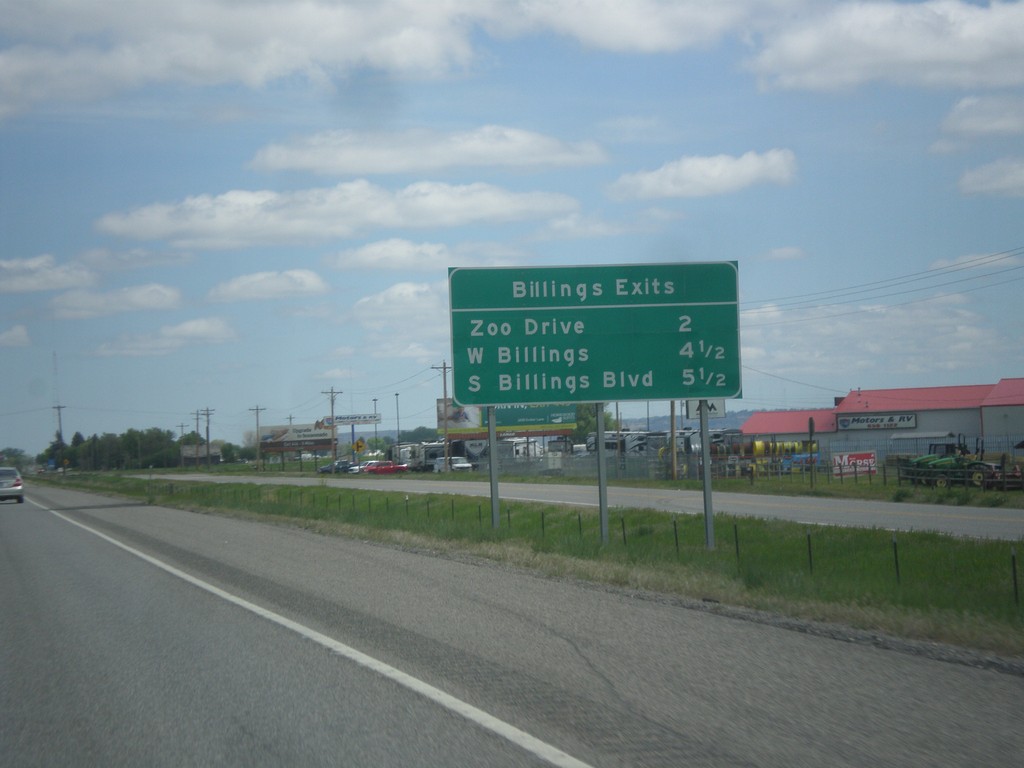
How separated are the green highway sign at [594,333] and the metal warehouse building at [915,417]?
2271 inches

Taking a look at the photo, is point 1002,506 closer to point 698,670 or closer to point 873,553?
point 873,553

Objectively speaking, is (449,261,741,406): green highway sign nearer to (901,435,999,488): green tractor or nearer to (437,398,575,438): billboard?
(901,435,999,488): green tractor

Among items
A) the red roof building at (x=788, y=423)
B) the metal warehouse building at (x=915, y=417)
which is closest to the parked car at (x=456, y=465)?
the metal warehouse building at (x=915, y=417)

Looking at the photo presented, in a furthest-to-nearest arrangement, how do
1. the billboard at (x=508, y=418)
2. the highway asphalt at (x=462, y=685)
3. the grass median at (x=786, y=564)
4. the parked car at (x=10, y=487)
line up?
the billboard at (x=508, y=418) < the parked car at (x=10, y=487) < the grass median at (x=786, y=564) < the highway asphalt at (x=462, y=685)

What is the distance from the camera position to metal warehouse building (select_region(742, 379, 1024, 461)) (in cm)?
7788

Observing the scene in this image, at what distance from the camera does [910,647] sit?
29.9ft

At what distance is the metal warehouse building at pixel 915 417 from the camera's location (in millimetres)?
77875

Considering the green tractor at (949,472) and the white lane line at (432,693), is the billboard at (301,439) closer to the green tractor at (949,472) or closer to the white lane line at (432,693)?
the green tractor at (949,472)

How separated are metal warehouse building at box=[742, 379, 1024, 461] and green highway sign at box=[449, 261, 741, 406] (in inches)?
2271

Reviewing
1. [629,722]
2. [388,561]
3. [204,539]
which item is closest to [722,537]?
[388,561]

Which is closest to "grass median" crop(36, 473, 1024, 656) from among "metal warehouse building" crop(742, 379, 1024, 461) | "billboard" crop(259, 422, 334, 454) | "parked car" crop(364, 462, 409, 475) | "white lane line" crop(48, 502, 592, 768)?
"white lane line" crop(48, 502, 592, 768)

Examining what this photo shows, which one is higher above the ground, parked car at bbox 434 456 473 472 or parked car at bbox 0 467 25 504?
parked car at bbox 0 467 25 504

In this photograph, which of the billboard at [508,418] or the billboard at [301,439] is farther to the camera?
the billboard at [301,439]

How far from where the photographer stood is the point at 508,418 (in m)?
90.1
